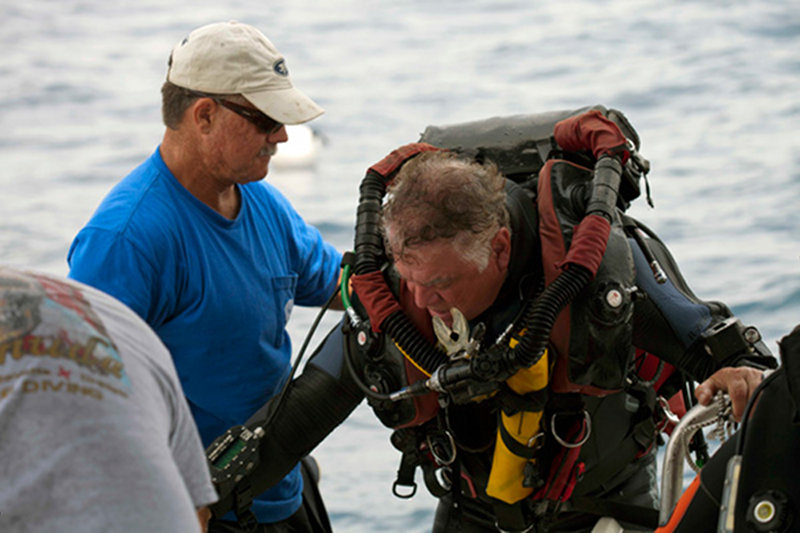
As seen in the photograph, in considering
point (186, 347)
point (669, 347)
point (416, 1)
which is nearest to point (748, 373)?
point (669, 347)

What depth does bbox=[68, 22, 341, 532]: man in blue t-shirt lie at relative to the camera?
2174mm

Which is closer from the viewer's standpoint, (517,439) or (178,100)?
(517,439)

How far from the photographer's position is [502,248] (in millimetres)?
2045

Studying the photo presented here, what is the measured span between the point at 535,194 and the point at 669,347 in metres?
0.38

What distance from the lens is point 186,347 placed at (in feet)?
7.30

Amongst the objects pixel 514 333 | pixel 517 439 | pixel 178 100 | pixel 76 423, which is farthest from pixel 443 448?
pixel 76 423

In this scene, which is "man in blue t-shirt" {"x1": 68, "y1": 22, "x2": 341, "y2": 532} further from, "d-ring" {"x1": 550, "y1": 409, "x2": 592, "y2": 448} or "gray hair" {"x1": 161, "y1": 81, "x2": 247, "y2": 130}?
"d-ring" {"x1": 550, "y1": 409, "x2": 592, "y2": 448}

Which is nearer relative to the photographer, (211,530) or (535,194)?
(535,194)

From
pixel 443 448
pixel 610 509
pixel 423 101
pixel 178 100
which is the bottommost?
pixel 423 101

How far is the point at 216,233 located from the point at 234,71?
0.33 meters

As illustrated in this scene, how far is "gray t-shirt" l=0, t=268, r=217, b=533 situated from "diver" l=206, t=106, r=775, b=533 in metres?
0.97

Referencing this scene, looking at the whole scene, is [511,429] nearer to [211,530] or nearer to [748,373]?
[748,373]

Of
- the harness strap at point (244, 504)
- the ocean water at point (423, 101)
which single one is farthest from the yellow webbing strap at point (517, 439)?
the ocean water at point (423, 101)

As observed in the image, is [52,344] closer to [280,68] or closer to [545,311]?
[545,311]
